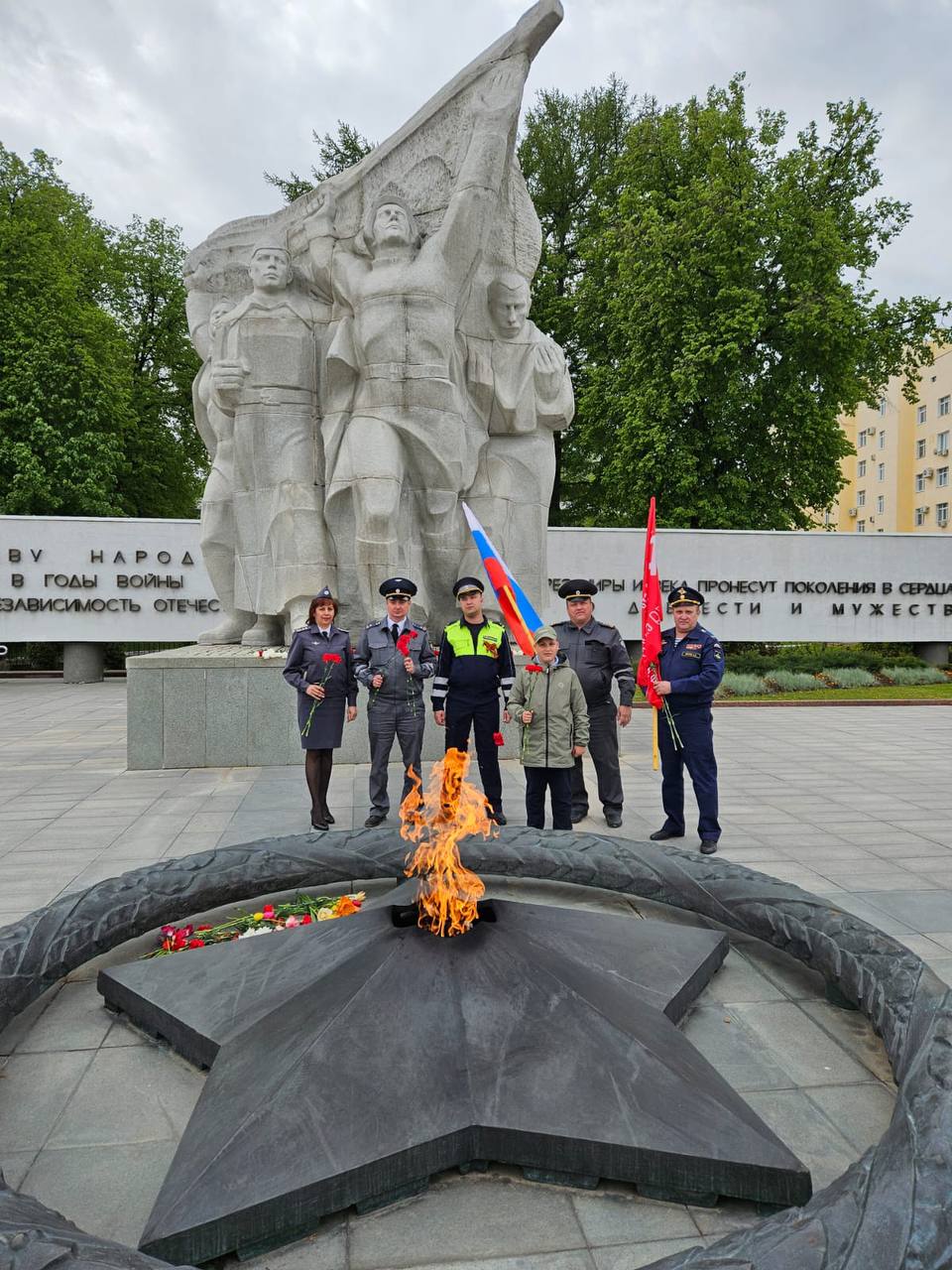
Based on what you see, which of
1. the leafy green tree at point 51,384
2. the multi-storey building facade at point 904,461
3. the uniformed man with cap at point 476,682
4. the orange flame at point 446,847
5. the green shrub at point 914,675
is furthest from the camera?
the multi-storey building facade at point 904,461

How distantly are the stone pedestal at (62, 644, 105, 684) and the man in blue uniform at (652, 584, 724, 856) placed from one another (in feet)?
45.0

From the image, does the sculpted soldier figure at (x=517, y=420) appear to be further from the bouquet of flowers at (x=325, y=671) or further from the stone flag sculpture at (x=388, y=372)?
the bouquet of flowers at (x=325, y=671)

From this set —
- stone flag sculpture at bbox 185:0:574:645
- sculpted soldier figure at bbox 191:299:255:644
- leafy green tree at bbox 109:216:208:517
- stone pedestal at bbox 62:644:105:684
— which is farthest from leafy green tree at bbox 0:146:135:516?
stone flag sculpture at bbox 185:0:574:645

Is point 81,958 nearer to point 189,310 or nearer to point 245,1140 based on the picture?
point 245,1140

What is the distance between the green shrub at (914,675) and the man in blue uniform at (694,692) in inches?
498

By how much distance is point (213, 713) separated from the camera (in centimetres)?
766

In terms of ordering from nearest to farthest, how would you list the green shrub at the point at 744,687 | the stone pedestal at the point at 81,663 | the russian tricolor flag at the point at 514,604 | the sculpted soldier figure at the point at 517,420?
the russian tricolor flag at the point at 514,604 → the sculpted soldier figure at the point at 517,420 → the green shrub at the point at 744,687 → the stone pedestal at the point at 81,663

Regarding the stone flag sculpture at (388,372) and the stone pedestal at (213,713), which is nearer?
the stone pedestal at (213,713)

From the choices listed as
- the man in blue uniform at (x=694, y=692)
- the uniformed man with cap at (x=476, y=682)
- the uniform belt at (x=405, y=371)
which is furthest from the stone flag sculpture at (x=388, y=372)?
the man in blue uniform at (x=694, y=692)

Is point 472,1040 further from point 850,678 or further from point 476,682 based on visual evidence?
point 850,678

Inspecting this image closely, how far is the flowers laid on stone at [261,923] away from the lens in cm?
344

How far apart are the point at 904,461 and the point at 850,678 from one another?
112 ft

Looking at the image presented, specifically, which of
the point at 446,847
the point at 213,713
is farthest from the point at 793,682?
A: the point at 446,847

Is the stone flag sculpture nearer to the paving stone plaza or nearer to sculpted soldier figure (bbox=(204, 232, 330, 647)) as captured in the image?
sculpted soldier figure (bbox=(204, 232, 330, 647))
